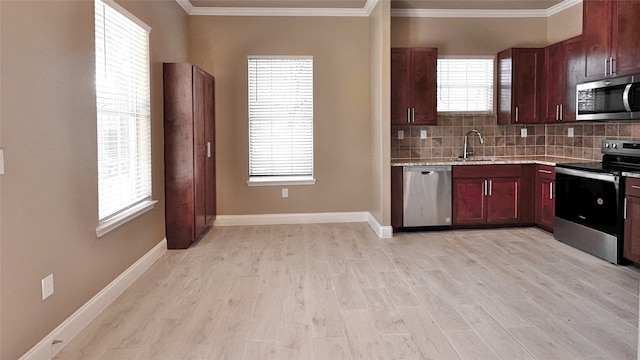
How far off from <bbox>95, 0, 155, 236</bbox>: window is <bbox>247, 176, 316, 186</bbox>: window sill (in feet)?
6.61

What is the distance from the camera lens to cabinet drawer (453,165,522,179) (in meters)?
6.01

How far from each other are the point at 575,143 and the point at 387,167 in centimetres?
238

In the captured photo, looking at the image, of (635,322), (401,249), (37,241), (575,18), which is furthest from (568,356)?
Answer: (575,18)

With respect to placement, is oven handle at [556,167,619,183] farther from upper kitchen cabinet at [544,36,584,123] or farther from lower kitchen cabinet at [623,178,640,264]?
upper kitchen cabinet at [544,36,584,123]

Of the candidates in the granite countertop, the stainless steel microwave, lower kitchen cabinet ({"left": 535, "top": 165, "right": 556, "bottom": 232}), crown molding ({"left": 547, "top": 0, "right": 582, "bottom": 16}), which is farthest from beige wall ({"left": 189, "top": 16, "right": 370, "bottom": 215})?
the stainless steel microwave

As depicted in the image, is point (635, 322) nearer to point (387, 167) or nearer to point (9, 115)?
point (387, 167)

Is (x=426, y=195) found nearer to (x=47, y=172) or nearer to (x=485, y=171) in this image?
(x=485, y=171)

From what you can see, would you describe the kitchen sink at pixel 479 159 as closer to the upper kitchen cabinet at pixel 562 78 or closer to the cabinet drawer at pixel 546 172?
the cabinet drawer at pixel 546 172

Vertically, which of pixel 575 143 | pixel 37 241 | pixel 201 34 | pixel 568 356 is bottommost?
pixel 568 356

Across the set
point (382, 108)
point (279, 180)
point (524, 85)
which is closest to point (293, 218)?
point (279, 180)

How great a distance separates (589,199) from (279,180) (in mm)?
3546

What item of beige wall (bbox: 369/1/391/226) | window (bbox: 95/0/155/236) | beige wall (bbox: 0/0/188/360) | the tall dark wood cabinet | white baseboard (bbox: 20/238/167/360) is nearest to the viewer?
beige wall (bbox: 0/0/188/360)

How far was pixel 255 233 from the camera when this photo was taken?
6082 millimetres

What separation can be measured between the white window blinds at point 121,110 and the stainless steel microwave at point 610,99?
429cm
